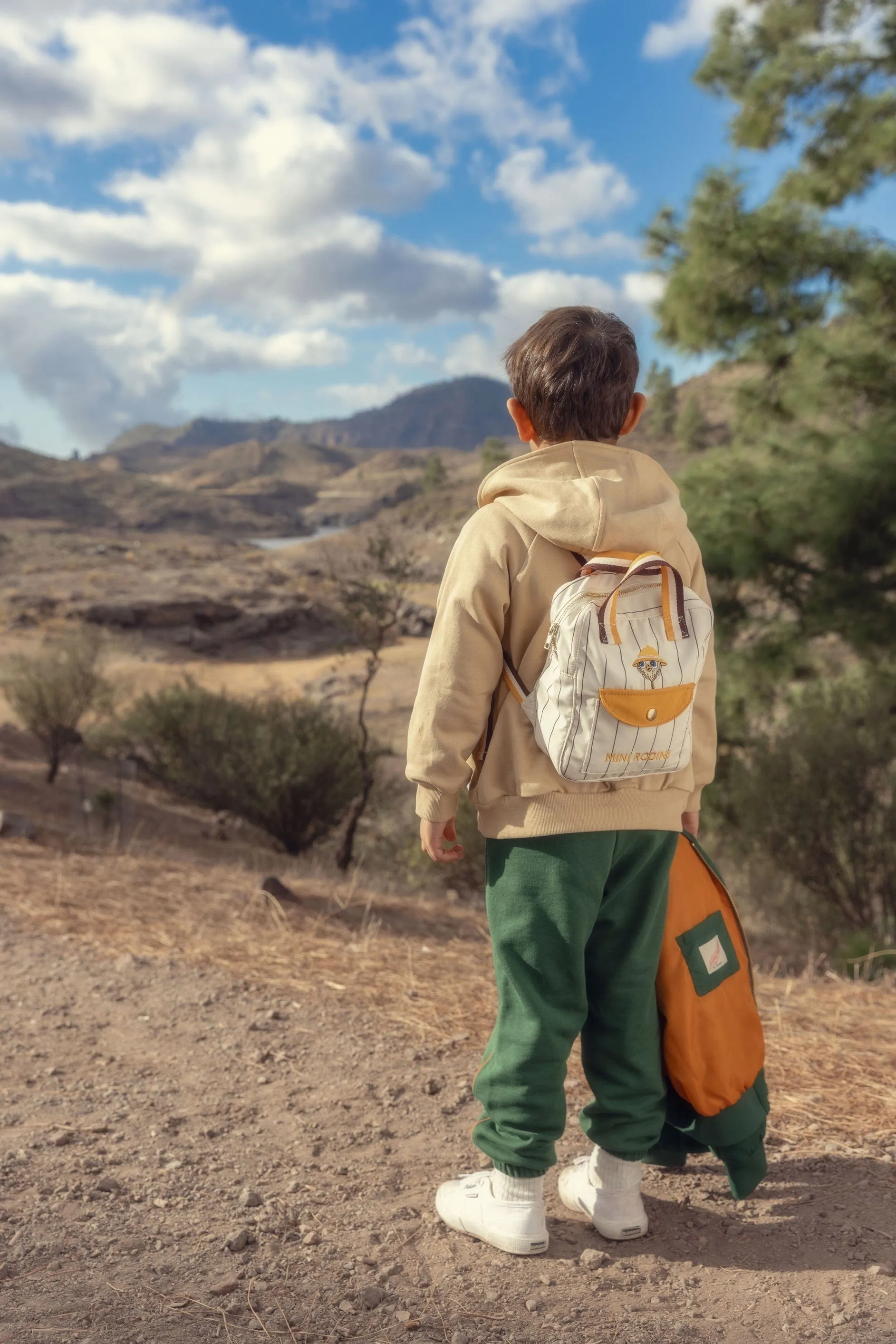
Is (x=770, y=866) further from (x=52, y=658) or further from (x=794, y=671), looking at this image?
(x=52, y=658)

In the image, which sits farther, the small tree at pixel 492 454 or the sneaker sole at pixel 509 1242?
the small tree at pixel 492 454

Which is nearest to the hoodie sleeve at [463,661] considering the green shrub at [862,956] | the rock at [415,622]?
the green shrub at [862,956]

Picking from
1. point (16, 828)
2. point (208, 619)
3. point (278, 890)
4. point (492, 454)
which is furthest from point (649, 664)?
point (492, 454)

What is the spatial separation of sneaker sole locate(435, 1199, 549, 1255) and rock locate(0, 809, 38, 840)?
4441 millimetres

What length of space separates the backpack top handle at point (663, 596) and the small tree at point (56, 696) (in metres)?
10.9

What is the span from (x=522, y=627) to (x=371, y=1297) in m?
1.15

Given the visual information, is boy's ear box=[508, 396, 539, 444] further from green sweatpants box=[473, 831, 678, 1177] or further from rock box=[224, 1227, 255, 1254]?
rock box=[224, 1227, 255, 1254]

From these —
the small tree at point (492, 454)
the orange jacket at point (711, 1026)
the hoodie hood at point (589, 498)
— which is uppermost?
the small tree at point (492, 454)

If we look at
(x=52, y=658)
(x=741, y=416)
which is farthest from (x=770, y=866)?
(x=52, y=658)

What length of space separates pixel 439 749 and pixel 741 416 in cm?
587

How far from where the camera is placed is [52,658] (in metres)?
12.6

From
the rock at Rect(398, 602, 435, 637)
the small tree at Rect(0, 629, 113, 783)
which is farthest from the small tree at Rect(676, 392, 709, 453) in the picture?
the small tree at Rect(0, 629, 113, 783)

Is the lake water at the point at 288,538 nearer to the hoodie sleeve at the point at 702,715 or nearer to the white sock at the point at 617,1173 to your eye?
the hoodie sleeve at the point at 702,715

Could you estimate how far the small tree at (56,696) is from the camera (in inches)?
469
